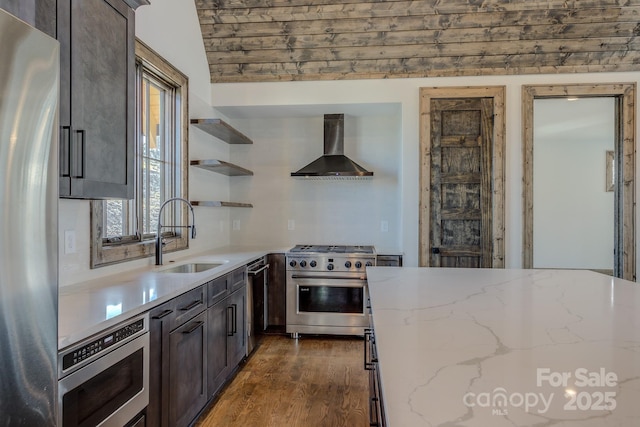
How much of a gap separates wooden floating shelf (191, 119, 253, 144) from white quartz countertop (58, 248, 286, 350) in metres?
1.41

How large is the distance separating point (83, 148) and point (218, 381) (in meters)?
1.69

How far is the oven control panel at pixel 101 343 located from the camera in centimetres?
114

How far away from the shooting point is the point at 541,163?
601 cm

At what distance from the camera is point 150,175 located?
8.85ft

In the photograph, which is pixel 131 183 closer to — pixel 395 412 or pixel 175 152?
pixel 175 152

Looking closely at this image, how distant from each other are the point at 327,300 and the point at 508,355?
2647 millimetres

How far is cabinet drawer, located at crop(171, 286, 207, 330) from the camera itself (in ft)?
5.88

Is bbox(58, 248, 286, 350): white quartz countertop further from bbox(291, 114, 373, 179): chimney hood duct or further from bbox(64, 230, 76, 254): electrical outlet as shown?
bbox(291, 114, 373, 179): chimney hood duct

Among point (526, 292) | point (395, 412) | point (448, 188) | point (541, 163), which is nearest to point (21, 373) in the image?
point (395, 412)

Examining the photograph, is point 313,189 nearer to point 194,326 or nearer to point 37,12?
point 194,326

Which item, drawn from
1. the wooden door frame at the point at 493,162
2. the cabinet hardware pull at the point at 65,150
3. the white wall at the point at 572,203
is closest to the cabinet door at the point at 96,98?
the cabinet hardware pull at the point at 65,150

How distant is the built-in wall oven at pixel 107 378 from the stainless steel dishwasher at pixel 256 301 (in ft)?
4.87

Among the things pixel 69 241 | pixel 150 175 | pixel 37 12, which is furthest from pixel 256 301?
pixel 37 12

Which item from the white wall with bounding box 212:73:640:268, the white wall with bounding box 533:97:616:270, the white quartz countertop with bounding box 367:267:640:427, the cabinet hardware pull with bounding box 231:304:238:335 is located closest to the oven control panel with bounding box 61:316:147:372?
the white quartz countertop with bounding box 367:267:640:427
